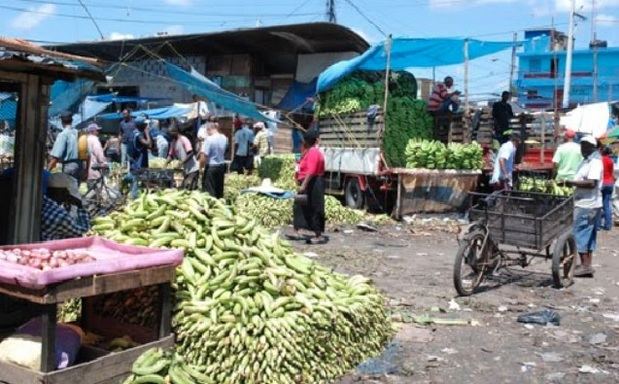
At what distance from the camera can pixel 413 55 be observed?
49.5 ft

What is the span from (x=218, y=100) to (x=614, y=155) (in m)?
9.69

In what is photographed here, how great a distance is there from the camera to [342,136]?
1587 centimetres

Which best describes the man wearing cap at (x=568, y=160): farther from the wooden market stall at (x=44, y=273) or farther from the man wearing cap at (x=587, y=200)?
the wooden market stall at (x=44, y=273)

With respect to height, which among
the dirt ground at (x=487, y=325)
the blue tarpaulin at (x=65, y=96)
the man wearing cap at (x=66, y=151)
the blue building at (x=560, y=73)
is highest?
the blue building at (x=560, y=73)

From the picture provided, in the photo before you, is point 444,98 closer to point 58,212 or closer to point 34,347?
point 58,212

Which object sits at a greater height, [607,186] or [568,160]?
[568,160]

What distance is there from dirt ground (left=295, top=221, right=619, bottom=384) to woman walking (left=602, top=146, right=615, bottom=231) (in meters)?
2.75

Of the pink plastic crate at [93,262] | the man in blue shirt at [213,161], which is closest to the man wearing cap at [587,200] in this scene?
the pink plastic crate at [93,262]

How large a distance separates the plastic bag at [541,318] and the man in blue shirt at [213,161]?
8020 mm

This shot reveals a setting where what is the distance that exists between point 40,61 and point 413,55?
1046 centimetres

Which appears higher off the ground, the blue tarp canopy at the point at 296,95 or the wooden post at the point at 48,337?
the blue tarp canopy at the point at 296,95

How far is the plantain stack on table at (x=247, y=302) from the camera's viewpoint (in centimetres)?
474

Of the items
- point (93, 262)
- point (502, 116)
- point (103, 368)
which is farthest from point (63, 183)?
point (502, 116)

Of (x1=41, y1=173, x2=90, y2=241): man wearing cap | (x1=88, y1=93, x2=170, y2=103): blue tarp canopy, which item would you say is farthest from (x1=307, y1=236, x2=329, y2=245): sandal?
(x1=88, y1=93, x2=170, y2=103): blue tarp canopy
